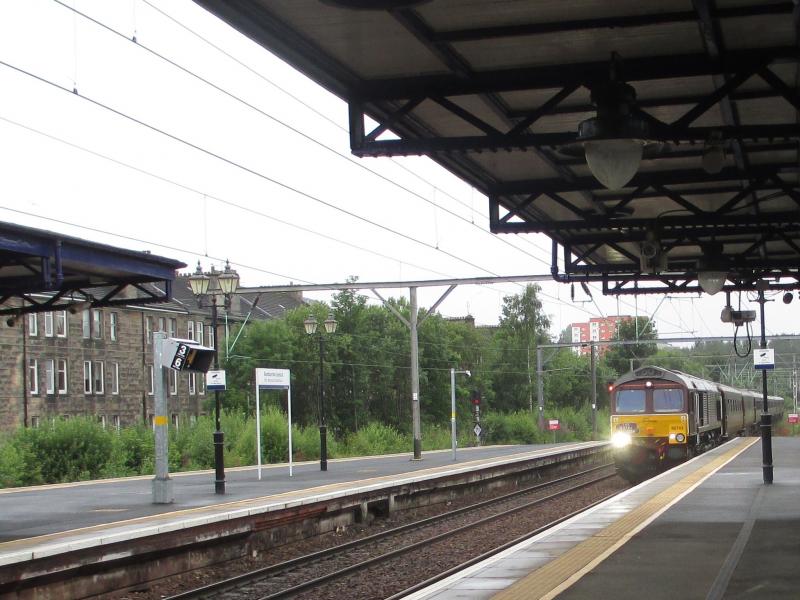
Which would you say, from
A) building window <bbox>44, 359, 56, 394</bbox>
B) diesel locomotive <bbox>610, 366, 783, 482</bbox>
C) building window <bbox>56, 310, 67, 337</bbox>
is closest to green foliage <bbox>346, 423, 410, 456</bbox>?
building window <bbox>44, 359, 56, 394</bbox>

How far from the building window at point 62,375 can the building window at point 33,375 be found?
1.60m

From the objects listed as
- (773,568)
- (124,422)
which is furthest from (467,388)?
(773,568)

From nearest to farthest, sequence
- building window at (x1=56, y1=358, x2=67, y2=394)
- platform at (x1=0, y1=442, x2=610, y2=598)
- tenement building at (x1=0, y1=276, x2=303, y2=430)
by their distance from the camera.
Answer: platform at (x1=0, y1=442, x2=610, y2=598), tenement building at (x1=0, y1=276, x2=303, y2=430), building window at (x1=56, y1=358, x2=67, y2=394)

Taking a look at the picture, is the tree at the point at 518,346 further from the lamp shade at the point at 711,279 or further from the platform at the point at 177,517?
the lamp shade at the point at 711,279

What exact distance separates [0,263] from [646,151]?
907cm

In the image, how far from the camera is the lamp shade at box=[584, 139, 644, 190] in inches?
276

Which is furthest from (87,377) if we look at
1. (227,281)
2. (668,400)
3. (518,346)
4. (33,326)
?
(518,346)

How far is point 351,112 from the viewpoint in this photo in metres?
9.32

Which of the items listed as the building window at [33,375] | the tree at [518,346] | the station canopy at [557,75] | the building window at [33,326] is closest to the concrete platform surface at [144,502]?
the station canopy at [557,75]

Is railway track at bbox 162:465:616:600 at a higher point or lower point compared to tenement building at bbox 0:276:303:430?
lower

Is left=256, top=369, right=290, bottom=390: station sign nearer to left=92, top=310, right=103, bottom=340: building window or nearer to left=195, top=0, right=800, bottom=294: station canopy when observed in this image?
left=195, top=0, right=800, bottom=294: station canopy

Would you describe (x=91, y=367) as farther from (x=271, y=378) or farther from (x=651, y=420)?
(x=651, y=420)

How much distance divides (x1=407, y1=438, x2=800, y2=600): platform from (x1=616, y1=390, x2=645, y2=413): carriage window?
38.7 feet

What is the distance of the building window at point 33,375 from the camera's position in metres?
49.3
